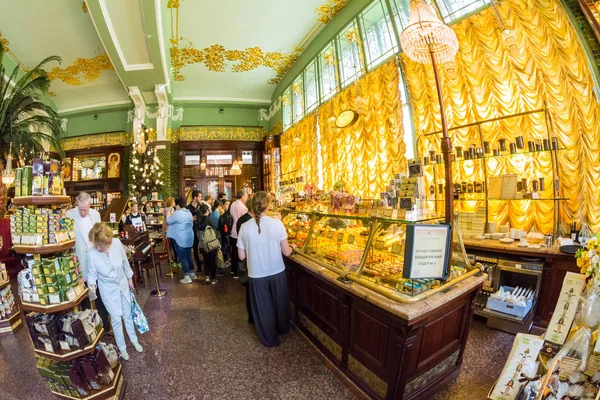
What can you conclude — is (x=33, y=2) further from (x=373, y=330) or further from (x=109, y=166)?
(x=373, y=330)

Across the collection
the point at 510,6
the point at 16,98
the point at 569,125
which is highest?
the point at 510,6

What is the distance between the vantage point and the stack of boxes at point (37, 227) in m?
1.85

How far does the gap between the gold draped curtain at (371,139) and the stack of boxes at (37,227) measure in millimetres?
4811

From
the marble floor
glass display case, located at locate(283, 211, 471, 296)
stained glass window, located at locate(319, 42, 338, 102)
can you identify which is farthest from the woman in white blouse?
stained glass window, located at locate(319, 42, 338, 102)

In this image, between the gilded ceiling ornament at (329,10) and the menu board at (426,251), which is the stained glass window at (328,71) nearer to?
the gilded ceiling ornament at (329,10)

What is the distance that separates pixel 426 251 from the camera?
1.71m

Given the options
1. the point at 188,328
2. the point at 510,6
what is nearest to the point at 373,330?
the point at 188,328

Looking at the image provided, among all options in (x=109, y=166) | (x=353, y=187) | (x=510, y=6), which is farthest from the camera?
(x=109, y=166)

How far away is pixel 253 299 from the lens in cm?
276

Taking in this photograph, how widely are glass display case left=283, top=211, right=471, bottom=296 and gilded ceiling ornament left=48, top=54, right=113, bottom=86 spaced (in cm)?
1070

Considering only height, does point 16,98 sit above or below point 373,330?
above

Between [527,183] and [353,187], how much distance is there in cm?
325

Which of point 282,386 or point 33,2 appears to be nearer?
point 282,386

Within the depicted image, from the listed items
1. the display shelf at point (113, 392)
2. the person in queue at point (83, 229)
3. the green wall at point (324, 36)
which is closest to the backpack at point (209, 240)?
the person in queue at point (83, 229)
